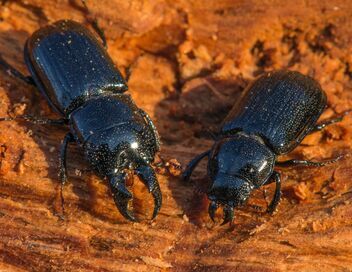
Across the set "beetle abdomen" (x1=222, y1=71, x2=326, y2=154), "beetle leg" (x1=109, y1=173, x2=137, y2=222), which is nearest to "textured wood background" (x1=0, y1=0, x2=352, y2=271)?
"beetle leg" (x1=109, y1=173, x2=137, y2=222)

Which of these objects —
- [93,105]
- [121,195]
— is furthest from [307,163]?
[93,105]

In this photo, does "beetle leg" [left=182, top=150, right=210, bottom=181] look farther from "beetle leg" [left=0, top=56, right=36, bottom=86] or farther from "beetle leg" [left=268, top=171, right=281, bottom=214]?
"beetle leg" [left=0, top=56, right=36, bottom=86]

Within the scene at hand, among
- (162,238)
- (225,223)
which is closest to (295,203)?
(225,223)

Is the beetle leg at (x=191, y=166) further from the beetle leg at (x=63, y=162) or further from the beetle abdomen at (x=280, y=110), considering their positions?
the beetle leg at (x=63, y=162)

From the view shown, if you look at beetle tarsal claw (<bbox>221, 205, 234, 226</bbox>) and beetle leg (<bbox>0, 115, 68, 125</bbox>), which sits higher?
beetle leg (<bbox>0, 115, 68, 125</bbox>)

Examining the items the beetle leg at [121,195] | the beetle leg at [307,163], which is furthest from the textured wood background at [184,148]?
the beetle leg at [121,195]

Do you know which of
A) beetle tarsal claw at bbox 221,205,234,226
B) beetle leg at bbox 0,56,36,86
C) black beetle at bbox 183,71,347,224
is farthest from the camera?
beetle leg at bbox 0,56,36,86
